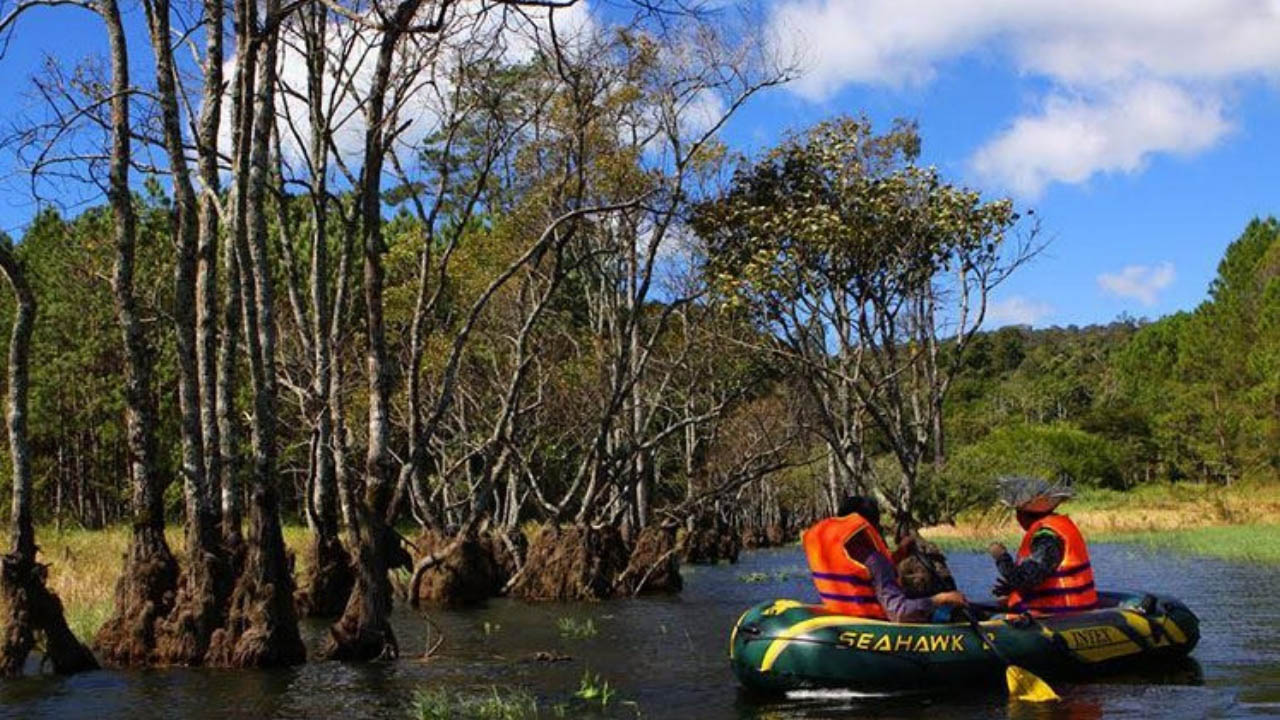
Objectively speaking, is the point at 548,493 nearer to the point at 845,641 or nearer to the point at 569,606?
the point at 569,606

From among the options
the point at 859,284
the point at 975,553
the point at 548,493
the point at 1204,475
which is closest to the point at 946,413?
the point at 1204,475

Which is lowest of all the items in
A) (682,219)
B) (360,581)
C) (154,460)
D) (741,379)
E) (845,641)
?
(845,641)

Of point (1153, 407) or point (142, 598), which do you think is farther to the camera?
point (1153, 407)

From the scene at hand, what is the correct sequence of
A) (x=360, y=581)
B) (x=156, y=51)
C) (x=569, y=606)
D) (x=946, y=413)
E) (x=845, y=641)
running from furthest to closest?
1. (x=946, y=413)
2. (x=569, y=606)
3. (x=156, y=51)
4. (x=360, y=581)
5. (x=845, y=641)

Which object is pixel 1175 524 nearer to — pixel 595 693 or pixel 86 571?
pixel 86 571

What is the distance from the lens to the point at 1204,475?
228ft

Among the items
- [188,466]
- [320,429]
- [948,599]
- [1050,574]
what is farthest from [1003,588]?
[320,429]

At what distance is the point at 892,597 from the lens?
12.5 m

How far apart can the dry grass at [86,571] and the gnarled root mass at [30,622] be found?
58 cm

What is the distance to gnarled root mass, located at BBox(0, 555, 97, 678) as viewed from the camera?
12.9 meters

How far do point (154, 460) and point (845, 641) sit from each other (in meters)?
7.74

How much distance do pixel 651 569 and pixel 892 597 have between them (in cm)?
1325

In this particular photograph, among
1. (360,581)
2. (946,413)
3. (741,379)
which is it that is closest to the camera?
(360,581)

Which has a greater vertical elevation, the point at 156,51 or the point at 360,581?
the point at 156,51
